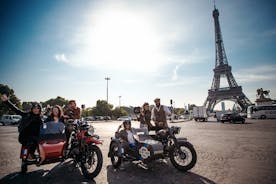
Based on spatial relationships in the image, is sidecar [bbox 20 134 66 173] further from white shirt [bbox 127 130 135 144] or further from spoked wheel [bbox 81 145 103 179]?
white shirt [bbox 127 130 135 144]

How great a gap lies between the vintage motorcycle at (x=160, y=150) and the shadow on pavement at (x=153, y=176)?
22cm

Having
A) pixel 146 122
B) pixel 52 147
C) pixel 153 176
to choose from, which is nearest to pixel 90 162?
pixel 52 147

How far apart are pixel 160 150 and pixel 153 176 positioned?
63 cm

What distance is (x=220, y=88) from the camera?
6219 centimetres

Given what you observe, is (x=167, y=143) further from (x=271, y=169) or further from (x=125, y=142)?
(x=271, y=169)

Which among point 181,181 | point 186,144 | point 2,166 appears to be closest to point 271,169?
point 186,144

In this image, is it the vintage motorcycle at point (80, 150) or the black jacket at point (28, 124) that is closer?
the vintage motorcycle at point (80, 150)

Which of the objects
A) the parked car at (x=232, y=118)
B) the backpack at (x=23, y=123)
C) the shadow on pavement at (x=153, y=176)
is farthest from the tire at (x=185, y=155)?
the parked car at (x=232, y=118)

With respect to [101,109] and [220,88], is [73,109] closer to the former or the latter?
[220,88]

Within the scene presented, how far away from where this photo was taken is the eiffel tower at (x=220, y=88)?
195ft

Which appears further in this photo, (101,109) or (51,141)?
(101,109)

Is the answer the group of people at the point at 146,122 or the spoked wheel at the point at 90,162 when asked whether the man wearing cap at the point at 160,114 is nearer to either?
the group of people at the point at 146,122

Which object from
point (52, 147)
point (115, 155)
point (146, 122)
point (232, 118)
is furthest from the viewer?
point (232, 118)

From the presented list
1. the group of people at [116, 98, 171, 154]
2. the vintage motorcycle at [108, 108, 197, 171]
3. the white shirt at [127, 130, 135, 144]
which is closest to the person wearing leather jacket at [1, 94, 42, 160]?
the vintage motorcycle at [108, 108, 197, 171]
